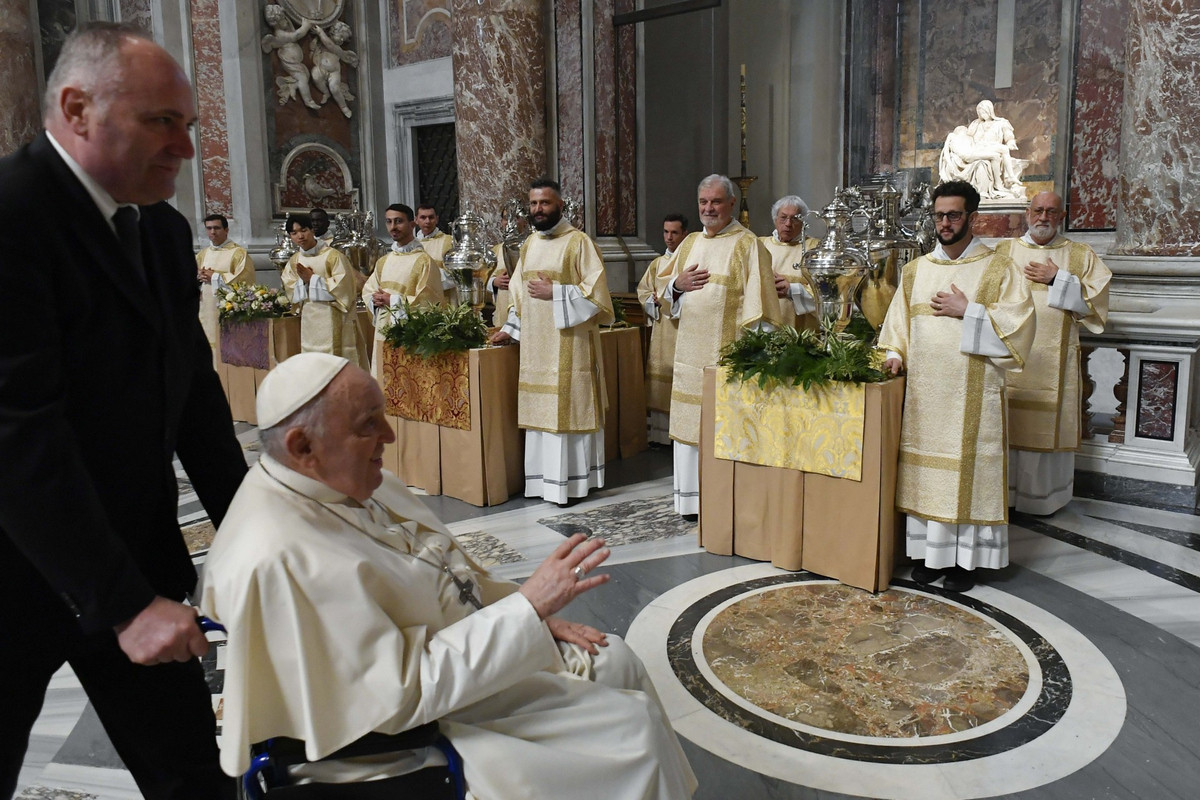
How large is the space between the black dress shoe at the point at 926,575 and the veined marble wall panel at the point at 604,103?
5.69m

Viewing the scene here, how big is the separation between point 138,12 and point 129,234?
12847mm

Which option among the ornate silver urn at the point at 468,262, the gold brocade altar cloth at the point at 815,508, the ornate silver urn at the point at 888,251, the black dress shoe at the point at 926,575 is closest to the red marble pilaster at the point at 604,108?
the ornate silver urn at the point at 468,262

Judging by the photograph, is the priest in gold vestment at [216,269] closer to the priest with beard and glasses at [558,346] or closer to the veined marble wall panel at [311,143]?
the veined marble wall panel at [311,143]

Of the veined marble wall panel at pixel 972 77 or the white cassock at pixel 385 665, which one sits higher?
the veined marble wall panel at pixel 972 77

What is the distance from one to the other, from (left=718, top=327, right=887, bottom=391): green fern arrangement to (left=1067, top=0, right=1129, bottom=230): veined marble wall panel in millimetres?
6892

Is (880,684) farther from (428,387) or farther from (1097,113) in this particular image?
(1097,113)

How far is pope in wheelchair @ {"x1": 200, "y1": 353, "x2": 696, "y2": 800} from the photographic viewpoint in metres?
1.66

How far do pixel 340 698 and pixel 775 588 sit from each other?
3.19 meters

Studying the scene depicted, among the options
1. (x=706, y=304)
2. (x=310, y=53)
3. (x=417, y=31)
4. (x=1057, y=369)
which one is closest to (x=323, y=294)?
(x=706, y=304)

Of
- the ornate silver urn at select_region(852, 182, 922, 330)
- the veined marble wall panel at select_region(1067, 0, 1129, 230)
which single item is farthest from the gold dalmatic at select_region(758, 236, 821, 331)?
the veined marble wall panel at select_region(1067, 0, 1129, 230)

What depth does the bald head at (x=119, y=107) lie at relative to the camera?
157 centimetres

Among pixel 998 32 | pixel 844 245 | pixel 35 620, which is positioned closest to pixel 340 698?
pixel 35 620

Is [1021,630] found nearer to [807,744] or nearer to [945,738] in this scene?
[945,738]

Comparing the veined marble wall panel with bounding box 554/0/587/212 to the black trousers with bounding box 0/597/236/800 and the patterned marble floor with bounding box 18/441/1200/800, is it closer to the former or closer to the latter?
the patterned marble floor with bounding box 18/441/1200/800
